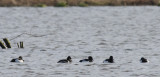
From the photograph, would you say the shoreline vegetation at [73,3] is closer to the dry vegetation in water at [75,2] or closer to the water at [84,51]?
the dry vegetation in water at [75,2]

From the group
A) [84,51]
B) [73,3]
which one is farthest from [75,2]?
[84,51]

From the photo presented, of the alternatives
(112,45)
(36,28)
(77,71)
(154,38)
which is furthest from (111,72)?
(36,28)

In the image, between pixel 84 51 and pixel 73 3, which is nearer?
pixel 84 51

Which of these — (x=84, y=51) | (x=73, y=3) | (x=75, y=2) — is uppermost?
(x=75, y=2)

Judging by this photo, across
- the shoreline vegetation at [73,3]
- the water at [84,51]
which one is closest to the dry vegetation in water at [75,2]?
the shoreline vegetation at [73,3]

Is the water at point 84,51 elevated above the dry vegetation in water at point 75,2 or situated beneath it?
situated beneath

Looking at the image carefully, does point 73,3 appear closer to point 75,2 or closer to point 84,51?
point 75,2

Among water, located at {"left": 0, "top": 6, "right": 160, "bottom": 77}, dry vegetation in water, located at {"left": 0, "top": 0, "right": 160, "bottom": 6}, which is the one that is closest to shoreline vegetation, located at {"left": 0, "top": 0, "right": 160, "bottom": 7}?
dry vegetation in water, located at {"left": 0, "top": 0, "right": 160, "bottom": 6}

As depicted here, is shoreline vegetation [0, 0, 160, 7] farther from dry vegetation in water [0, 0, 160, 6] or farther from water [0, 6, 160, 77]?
water [0, 6, 160, 77]

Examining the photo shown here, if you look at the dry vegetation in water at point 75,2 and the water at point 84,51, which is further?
the dry vegetation in water at point 75,2

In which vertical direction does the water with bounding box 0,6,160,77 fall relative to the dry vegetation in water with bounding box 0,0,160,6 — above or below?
below

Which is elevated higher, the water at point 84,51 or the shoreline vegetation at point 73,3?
the shoreline vegetation at point 73,3

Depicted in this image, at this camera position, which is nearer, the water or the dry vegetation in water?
the water

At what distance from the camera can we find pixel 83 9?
89.6 meters
